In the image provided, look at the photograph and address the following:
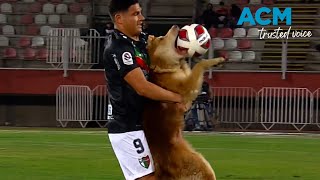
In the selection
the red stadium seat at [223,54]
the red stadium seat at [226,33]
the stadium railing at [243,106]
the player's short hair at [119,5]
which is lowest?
the stadium railing at [243,106]

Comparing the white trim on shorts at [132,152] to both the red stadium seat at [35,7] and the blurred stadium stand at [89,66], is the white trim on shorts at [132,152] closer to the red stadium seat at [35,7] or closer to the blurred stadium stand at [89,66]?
the blurred stadium stand at [89,66]

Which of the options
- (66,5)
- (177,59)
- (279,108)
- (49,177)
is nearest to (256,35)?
(279,108)

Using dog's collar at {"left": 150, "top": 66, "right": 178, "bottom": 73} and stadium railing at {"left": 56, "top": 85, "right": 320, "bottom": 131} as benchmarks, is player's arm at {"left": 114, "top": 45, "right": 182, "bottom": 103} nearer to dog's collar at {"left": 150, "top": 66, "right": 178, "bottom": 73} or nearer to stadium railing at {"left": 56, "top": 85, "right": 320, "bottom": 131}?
dog's collar at {"left": 150, "top": 66, "right": 178, "bottom": 73}

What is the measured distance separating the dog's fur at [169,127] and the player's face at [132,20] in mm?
294

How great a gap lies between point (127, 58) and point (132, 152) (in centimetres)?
79

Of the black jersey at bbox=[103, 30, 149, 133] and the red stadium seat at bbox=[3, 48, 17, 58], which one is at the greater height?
the black jersey at bbox=[103, 30, 149, 133]

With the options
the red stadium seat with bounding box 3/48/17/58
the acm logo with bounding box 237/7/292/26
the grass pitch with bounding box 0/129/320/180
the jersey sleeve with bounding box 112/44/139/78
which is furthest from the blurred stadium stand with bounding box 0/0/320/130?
the jersey sleeve with bounding box 112/44/139/78

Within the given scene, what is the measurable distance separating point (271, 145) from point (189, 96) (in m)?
13.6

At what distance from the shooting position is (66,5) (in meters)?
33.7

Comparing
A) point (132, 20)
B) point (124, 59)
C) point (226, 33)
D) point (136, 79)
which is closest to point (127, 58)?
point (124, 59)

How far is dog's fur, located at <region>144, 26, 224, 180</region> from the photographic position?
7.29 metres

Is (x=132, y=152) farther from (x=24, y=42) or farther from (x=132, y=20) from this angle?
(x=24, y=42)

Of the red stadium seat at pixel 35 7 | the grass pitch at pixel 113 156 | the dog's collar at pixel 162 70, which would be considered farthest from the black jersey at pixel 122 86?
the red stadium seat at pixel 35 7

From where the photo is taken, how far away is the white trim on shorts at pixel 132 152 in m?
7.15
